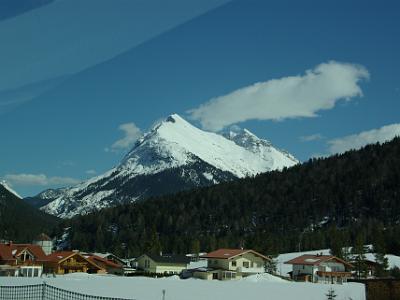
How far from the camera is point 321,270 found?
3792 inches

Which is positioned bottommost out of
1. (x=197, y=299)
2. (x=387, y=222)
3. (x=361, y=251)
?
(x=197, y=299)

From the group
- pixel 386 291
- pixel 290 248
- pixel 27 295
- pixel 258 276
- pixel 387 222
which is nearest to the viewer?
pixel 386 291

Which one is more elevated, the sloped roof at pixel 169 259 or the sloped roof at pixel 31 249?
the sloped roof at pixel 31 249

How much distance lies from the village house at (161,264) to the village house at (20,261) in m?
19.9

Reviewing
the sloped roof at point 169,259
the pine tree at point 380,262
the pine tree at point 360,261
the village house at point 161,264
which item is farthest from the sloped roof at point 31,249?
the pine tree at point 380,262

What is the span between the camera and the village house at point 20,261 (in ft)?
303

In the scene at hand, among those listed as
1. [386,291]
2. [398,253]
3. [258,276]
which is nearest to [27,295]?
[386,291]

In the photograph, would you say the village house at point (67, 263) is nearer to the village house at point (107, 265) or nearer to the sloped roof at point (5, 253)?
the village house at point (107, 265)

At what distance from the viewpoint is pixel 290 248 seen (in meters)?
155

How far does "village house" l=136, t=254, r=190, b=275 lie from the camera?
10900 cm

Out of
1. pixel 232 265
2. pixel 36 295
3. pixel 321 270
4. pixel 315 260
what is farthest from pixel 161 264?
pixel 36 295

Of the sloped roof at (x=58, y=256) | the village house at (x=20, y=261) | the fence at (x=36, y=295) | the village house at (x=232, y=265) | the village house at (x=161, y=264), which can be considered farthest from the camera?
the village house at (x=161, y=264)

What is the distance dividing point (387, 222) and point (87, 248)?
98.0m

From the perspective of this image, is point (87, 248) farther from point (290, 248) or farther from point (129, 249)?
point (290, 248)
